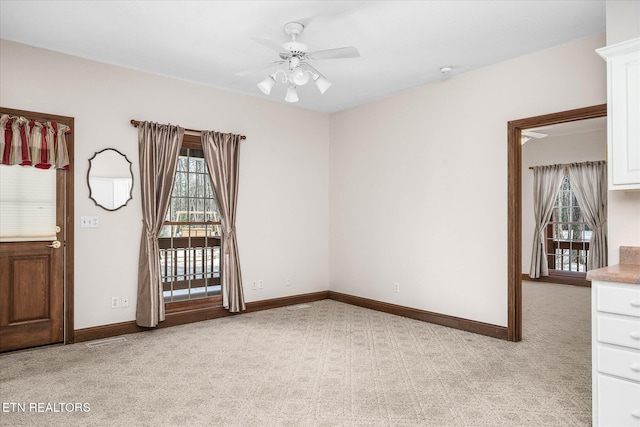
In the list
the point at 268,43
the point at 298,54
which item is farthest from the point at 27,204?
the point at 298,54

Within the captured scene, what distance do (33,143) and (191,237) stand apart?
1.88 metres

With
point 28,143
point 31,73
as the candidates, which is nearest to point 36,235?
point 28,143

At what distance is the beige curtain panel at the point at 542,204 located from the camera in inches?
327

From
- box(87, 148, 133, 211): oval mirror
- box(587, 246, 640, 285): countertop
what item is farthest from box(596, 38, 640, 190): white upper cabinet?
box(87, 148, 133, 211): oval mirror

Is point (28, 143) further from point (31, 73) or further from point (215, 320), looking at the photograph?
point (215, 320)

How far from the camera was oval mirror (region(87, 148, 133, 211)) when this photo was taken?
13.9ft

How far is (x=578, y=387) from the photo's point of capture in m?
2.98

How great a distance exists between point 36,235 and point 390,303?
13.2 ft

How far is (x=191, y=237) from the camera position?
16.5ft

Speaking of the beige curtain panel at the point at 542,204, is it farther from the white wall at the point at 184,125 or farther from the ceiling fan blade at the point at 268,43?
the ceiling fan blade at the point at 268,43

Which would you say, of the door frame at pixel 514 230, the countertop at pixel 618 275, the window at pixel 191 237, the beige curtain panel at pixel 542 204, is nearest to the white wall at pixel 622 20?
the door frame at pixel 514 230

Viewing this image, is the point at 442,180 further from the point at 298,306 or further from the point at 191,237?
the point at 191,237

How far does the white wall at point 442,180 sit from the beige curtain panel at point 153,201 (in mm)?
2553

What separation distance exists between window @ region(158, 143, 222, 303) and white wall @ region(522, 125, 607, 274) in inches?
257
